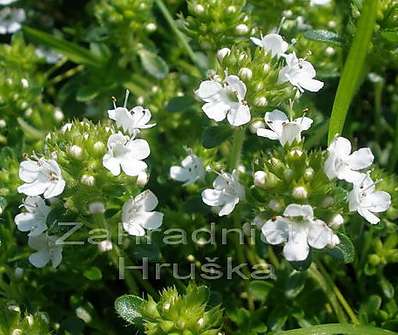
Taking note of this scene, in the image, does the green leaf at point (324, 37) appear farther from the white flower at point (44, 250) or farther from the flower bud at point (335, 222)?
the white flower at point (44, 250)

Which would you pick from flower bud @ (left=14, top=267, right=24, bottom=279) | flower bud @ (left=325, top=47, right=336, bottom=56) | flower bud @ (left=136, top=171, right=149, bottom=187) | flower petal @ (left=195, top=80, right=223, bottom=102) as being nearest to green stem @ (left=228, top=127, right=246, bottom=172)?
flower petal @ (left=195, top=80, right=223, bottom=102)

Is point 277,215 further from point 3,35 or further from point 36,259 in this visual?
point 3,35

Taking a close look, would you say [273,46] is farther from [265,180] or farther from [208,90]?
[265,180]

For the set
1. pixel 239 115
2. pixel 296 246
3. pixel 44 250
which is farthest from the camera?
pixel 44 250

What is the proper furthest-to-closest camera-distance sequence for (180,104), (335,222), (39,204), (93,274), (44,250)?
(180,104)
(93,274)
(44,250)
(39,204)
(335,222)

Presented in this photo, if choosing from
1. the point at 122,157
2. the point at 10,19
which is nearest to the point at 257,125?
the point at 122,157

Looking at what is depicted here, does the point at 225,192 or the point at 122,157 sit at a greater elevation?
the point at 122,157

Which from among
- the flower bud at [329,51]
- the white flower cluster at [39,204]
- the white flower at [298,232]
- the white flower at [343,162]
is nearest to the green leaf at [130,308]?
the white flower cluster at [39,204]

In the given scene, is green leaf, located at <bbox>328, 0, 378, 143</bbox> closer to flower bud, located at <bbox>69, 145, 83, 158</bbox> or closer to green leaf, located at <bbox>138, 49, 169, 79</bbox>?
flower bud, located at <bbox>69, 145, 83, 158</bbox>
